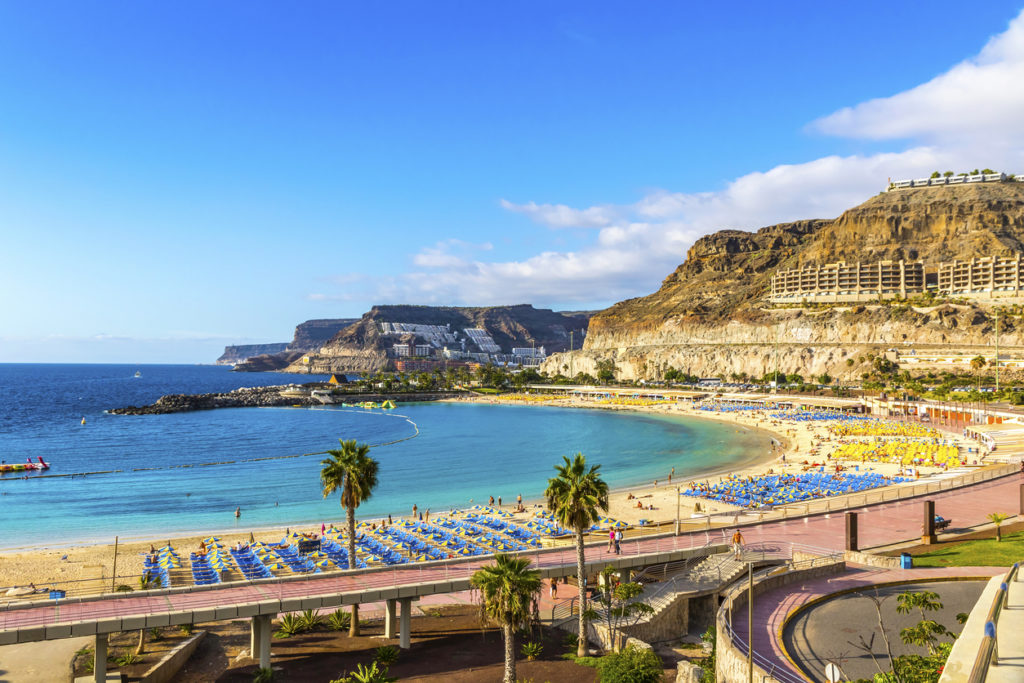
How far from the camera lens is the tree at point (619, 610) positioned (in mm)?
22250

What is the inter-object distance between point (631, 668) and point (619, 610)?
14.2ft

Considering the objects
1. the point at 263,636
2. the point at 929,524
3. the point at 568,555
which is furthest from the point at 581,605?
the point at 929,524

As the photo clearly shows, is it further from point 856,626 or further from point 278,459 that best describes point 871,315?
point 856,626

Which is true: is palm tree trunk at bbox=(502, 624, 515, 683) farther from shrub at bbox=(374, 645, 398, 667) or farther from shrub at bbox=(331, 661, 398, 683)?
shrub at bbox=(374, 645, 398, 667)

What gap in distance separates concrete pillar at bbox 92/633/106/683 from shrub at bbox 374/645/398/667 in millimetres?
7656

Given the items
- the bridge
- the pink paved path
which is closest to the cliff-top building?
the pink paved path

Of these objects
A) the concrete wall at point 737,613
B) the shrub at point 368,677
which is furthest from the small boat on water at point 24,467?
the concrete wall at point 737,613

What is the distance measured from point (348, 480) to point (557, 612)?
9.51m

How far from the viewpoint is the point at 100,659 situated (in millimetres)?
19547

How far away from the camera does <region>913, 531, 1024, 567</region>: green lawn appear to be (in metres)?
26.5

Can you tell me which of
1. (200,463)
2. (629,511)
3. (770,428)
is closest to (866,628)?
(629,511)

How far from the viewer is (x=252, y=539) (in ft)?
124

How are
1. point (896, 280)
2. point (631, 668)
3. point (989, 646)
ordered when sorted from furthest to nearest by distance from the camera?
point (896, 280)
point (631, 668)
point (989, 646)

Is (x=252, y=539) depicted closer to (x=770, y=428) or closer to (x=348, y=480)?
(x=348, y=480)
